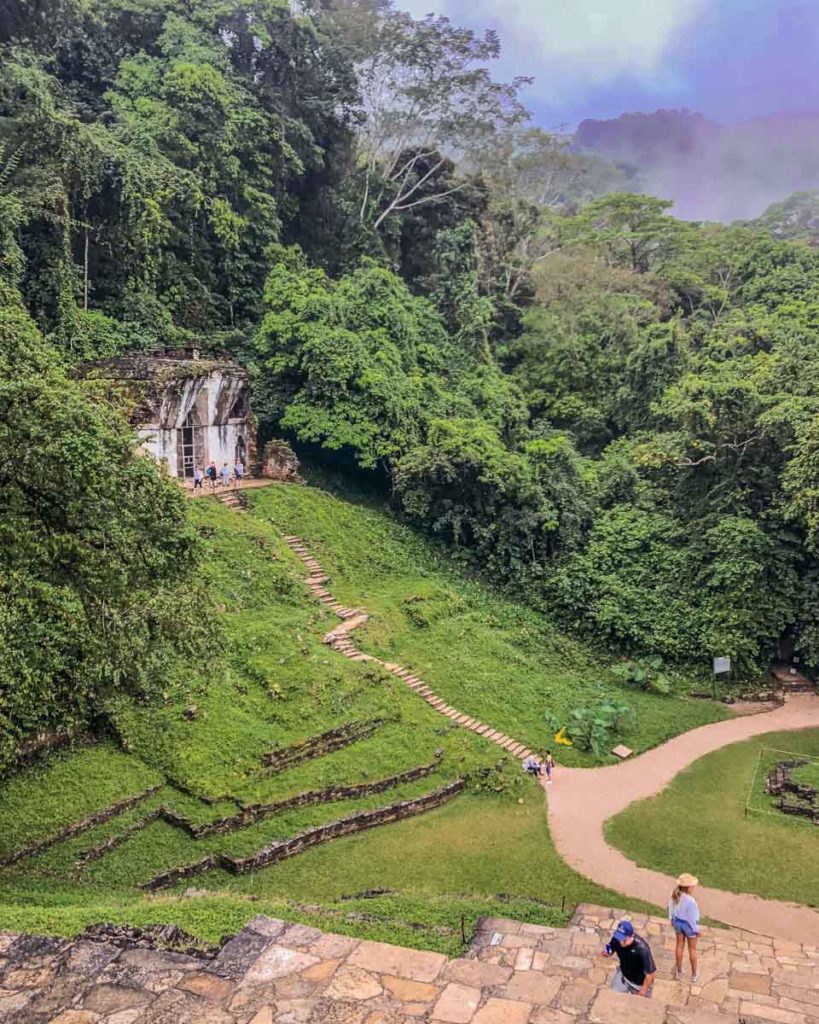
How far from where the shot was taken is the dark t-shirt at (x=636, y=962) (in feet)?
21.7

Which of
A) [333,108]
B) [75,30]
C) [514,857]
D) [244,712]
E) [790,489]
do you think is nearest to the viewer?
[514,857]

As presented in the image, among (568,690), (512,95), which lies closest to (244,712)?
(568,690)

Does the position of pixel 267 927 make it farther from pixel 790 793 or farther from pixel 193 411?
pixel 193 411

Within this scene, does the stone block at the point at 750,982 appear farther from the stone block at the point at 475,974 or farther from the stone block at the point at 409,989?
the stone block at the point at 409,989

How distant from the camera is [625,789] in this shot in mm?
15391

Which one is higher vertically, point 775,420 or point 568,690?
point 775,420

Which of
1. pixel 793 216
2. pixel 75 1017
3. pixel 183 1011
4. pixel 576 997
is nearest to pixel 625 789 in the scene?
pixel 576 997

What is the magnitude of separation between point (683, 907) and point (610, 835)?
6.09m

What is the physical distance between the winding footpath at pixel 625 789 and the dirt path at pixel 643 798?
0.05ft

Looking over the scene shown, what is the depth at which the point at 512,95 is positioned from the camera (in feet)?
104

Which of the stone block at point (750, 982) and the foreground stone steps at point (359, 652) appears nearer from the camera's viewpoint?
the stone block at point (750, 982)

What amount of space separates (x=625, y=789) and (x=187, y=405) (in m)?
15.4

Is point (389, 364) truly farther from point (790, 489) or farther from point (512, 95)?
point (512, 95)

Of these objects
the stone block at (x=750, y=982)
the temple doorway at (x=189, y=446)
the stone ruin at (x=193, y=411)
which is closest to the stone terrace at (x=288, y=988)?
the stone block at (x=750, y=982)
